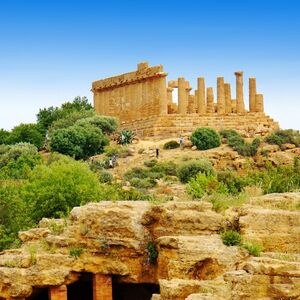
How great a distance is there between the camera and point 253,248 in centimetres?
2417

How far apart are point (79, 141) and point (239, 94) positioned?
1680 cm

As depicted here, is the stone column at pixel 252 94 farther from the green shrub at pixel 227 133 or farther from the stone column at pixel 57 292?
the stone column at pixel 57 292

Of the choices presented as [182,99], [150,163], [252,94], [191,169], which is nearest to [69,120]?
[182,99]

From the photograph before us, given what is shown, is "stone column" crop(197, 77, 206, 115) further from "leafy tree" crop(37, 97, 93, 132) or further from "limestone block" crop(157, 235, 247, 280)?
"limestone block" crop(157, 235, 247, 280)

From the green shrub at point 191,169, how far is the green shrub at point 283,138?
10695mm

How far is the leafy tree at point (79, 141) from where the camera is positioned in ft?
268

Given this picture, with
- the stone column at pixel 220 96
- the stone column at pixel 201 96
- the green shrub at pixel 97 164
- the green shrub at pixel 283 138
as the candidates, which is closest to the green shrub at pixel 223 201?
the green shrub at pixel 97 164

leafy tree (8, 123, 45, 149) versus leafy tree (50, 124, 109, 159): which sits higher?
leafy tree (8, 123, 45, 149)

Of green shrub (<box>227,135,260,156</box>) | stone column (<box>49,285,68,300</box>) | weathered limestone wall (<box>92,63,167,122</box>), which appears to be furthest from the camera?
weathered limestone wall (<box>92,63,167,122</box>)

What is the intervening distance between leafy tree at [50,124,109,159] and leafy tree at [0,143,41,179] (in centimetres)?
227

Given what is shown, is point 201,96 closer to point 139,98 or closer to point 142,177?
point 139,98

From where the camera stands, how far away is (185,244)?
24922mm

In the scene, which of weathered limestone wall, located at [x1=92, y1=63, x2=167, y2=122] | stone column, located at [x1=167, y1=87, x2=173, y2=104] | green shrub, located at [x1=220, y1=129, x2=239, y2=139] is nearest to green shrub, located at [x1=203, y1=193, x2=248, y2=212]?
green shrub, located at [x1=220, y1=129, x2=239, y2=139]

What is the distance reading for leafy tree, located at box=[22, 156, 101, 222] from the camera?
41875 mm
